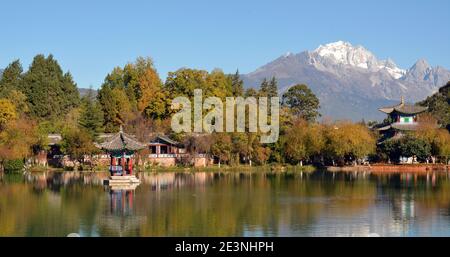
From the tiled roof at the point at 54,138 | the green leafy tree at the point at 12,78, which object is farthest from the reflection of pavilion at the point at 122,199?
the green leafy tree at the point at 12,78

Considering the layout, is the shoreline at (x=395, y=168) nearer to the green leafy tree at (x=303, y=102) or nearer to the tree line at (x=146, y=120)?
the tree line at (x=146, y=120)

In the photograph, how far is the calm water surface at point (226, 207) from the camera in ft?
60.2

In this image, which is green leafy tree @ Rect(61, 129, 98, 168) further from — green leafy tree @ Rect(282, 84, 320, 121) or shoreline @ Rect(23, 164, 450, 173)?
green leafy tree @ Rect(282, 84, 320, 121)

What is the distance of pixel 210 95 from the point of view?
5006 centimetres

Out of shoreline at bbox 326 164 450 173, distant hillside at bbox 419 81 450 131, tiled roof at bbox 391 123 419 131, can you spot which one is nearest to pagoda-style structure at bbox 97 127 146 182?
shoreline at bbox 326 164 450 173

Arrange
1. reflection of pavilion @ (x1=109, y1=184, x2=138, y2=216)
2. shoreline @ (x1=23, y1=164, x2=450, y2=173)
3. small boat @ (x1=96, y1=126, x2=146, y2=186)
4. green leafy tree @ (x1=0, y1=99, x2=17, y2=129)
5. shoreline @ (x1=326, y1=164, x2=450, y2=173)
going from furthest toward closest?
shoreline @ (x1=326, y1=164, x2=450, y2=173), shoreline @ (x1=23, y1=164, x2=450, y2=173), green leafy tree @ (x1=0, y1=99, x2=17, y2=129), small boat @ (x1=96, y1=126, x2=146, y2=186), reflection of pavilion @ (x1=109, y1=184, x2=138, y2=216)

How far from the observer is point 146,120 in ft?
162

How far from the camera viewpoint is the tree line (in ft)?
143

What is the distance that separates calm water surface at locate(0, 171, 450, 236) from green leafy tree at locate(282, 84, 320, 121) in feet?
78.3

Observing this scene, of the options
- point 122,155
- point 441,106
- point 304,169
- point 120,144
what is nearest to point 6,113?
point 122,155

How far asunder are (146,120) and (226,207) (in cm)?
2708

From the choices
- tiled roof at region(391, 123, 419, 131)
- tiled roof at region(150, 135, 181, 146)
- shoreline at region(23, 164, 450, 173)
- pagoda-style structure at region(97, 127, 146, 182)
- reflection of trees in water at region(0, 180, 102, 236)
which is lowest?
reflection of trees in water at region(0, 180, 102, 236)

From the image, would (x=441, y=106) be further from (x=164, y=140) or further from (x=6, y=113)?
(x=6, y=113)
